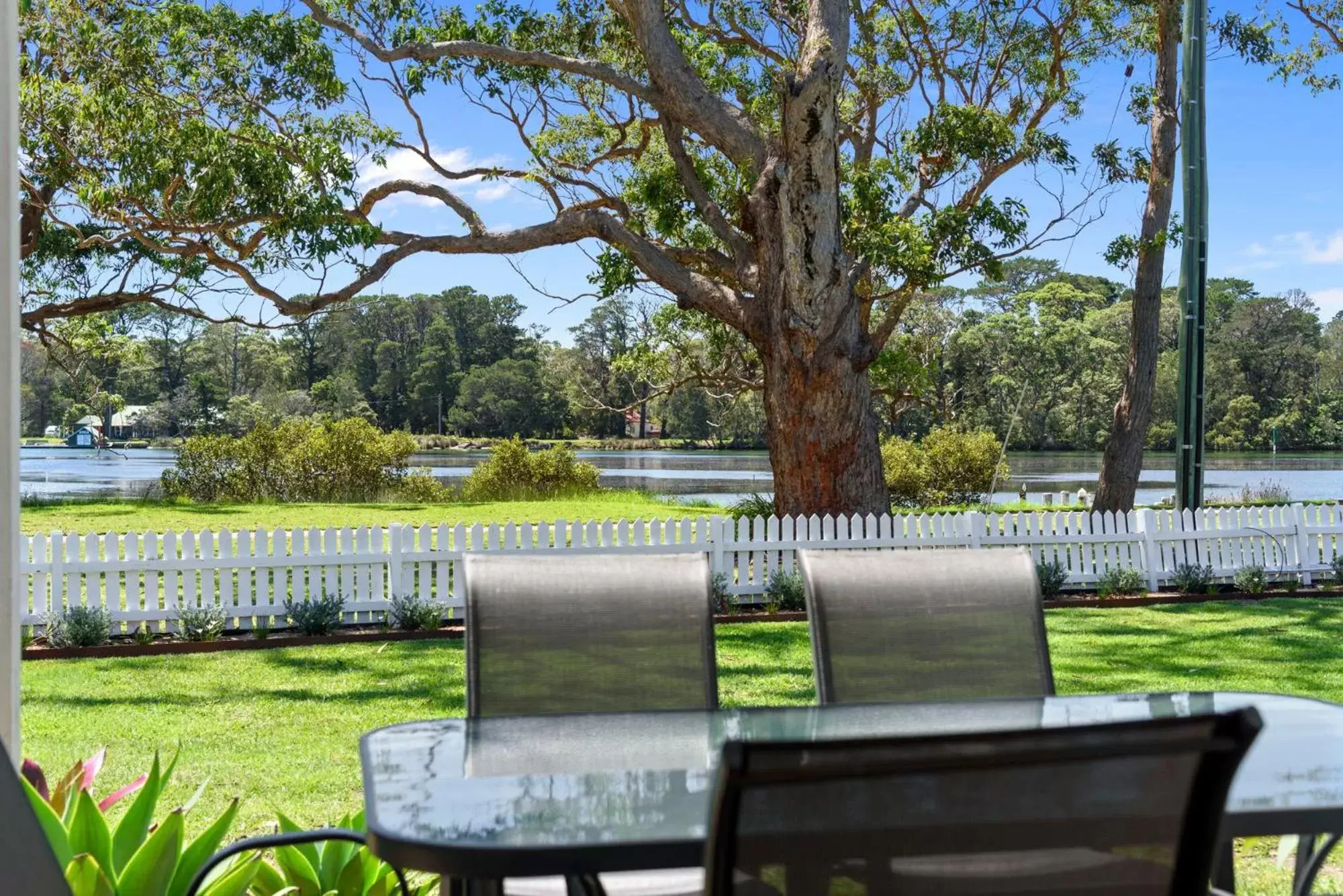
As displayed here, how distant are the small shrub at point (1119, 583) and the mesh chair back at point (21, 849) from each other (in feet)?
29.5

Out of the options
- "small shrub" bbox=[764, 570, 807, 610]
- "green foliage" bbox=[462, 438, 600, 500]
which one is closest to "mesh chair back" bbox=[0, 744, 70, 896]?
"small shrub" bbox=[764, 570, 807, 610]

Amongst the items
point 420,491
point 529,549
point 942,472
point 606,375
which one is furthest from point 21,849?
point 606,375

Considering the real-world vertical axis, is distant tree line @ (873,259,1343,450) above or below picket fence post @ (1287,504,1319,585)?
above

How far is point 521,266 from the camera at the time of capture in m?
13.2

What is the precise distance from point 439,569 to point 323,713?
2644mm

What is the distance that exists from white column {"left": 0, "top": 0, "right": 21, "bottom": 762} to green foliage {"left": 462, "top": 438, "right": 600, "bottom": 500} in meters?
16.4

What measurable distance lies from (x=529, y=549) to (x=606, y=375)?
3422 centimetres

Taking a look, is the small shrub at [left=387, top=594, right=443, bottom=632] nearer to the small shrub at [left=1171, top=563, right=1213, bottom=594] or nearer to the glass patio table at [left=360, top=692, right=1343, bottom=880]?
the glass patio table at [left=360, top=692, right=1343, bottom=880]

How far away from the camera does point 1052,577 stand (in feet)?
30.9

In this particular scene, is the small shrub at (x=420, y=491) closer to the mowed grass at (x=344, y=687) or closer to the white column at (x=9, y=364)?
the mowed grass at (x=344, y=687)

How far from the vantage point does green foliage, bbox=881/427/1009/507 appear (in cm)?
1805

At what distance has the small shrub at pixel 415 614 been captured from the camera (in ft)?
26.4

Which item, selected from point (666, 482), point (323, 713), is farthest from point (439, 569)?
point (666, 482)

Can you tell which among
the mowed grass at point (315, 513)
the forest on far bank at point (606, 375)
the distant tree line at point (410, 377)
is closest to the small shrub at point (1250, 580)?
the mowed grass at point (315, 513)
